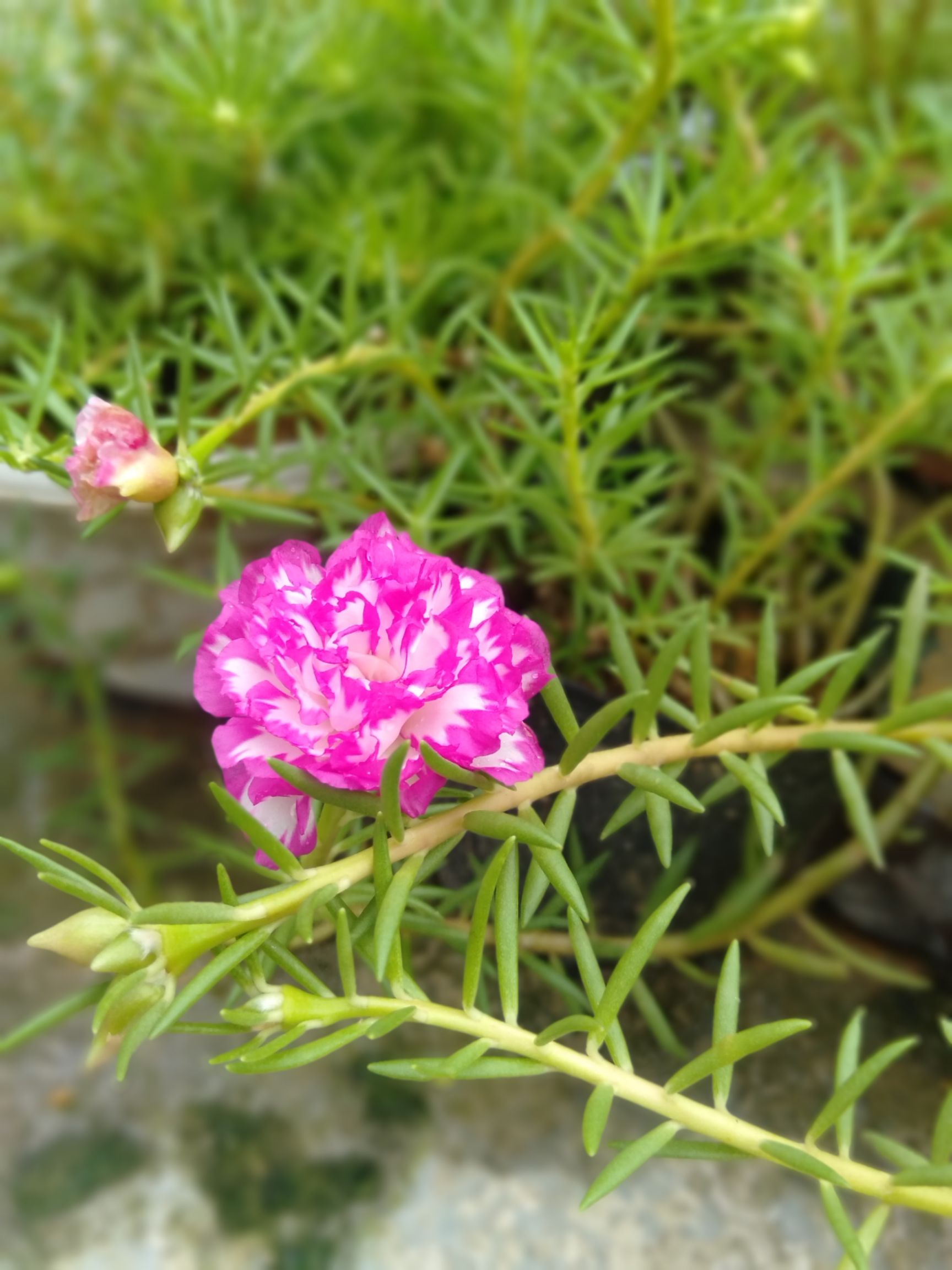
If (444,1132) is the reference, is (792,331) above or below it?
above

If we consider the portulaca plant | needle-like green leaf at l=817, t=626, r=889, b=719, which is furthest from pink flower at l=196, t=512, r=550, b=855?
needle-like green leaf at l=817, t=626, r=889, b=719

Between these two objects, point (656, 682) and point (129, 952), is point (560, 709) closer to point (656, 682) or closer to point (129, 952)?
point (656, 682)

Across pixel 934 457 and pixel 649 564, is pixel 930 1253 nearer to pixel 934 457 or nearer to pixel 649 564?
pixel 649 564

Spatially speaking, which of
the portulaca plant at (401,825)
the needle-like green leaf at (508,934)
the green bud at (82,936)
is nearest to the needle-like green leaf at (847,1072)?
the portulaca plant at (401,825)

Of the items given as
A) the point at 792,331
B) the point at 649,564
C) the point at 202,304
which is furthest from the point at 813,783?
the point at 202,304

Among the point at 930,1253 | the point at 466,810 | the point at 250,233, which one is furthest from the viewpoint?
the point at 250,233

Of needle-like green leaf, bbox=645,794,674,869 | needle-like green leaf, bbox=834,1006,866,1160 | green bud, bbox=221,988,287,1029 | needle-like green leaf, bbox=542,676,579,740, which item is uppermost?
needle-like green leaf, bbox=542,676,579,740

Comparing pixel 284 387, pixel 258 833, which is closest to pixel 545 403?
pixel 284 387

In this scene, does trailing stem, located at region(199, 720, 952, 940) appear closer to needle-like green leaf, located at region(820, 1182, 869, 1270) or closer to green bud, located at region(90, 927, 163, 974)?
green bud, located at region(90, 927, 163, 974)
